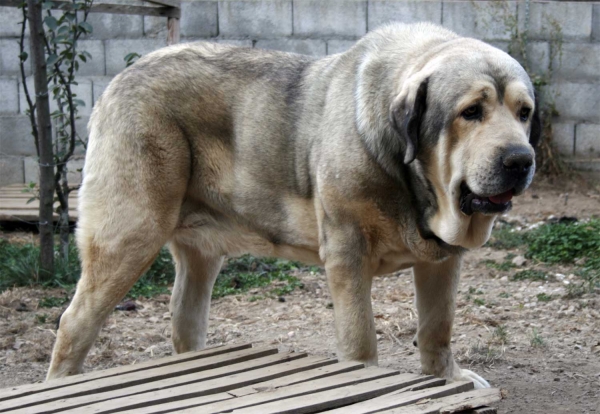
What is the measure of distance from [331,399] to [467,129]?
47.7 inches

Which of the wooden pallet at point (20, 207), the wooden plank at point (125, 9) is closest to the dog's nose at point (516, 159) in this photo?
the wooden plank at point (125, 9)

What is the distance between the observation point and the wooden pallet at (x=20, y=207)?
26.7 ft

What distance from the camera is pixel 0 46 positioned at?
31.4 feet

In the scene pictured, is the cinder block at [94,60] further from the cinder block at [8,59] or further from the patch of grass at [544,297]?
the patch of grass at [544,297]

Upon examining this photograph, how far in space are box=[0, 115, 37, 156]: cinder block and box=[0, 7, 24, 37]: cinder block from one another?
0.91m

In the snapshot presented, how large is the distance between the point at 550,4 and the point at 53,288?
6.22 m

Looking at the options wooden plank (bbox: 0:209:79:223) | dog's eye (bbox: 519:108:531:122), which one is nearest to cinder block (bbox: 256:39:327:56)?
wooden plank (bbox: 0:209:79:223)

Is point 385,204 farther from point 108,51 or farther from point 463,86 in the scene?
point 108,51

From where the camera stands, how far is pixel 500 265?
7008mm

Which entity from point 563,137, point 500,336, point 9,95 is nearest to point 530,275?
point 500,336

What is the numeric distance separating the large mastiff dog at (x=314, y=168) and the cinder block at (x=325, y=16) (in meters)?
4.99

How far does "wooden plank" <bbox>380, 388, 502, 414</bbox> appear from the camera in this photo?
3320 millimetres

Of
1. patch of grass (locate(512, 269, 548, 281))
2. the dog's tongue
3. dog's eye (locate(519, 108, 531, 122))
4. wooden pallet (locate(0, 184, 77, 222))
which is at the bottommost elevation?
patch of grass (locate(512, 269, 548, 281))

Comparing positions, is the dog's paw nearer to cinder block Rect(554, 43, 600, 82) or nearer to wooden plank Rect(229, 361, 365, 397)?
wooden plank Rect(229, 361, 365, 397)
